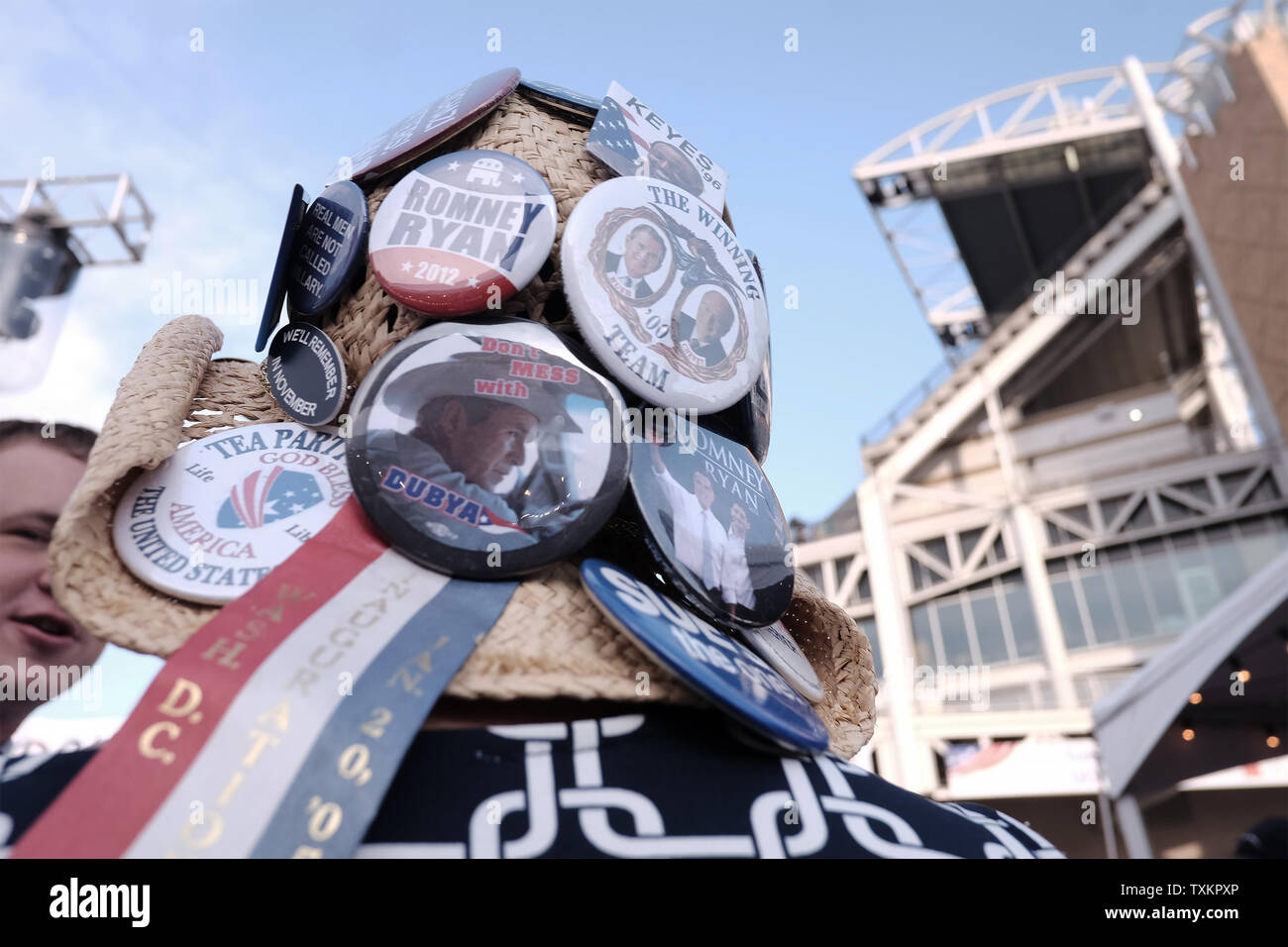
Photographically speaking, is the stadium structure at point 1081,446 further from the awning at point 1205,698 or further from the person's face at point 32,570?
the person's face at point 32,570

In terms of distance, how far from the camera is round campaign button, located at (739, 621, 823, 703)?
1.82m

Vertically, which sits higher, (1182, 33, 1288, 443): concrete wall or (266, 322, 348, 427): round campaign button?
(1182, 33, 1288, 443): concrete wall


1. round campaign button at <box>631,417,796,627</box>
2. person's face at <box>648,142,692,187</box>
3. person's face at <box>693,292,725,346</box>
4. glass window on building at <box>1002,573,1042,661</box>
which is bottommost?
round campaign button at <box>631,417,796,627</box>

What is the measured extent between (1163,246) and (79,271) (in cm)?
1672

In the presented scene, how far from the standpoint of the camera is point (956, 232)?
19359mm

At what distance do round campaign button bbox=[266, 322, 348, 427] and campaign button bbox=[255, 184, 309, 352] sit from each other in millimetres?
55

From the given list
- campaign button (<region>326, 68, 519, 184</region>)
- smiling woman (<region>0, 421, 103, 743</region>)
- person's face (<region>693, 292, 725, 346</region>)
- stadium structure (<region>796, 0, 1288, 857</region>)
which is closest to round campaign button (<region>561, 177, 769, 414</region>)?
person's face (<region>693, 292, 725, 346</region>)

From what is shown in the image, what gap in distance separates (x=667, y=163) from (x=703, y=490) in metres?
0.85

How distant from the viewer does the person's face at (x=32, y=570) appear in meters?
2.27

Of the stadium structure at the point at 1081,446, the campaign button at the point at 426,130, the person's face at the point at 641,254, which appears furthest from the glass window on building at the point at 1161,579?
the campaign button at the point at 426,130

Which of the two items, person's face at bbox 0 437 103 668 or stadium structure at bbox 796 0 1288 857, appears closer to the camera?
person's face at bbox 0 437 103 668

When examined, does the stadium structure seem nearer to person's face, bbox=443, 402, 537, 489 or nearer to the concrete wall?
the concrete wall

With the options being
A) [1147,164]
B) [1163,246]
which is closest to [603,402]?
[1163,246]

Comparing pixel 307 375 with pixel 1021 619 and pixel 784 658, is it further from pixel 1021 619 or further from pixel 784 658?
pixel 1021 619
